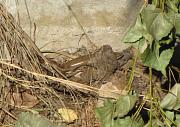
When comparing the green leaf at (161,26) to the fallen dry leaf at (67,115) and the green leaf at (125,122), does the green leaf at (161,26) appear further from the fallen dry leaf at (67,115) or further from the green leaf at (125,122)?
the fallen dry leaf at (67,115)

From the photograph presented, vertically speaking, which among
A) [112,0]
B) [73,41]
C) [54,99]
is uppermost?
[112,0]

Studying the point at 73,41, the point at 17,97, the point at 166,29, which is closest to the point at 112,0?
the point at 73,41

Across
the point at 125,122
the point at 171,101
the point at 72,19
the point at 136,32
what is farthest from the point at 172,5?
the point at 72,19

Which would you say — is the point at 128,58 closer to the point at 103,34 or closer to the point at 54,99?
the point at 103,34

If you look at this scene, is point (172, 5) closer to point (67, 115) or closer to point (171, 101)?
point (171, 101)

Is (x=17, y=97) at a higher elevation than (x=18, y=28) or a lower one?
lower

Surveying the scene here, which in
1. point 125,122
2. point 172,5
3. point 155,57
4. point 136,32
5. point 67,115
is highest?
point 172,5
